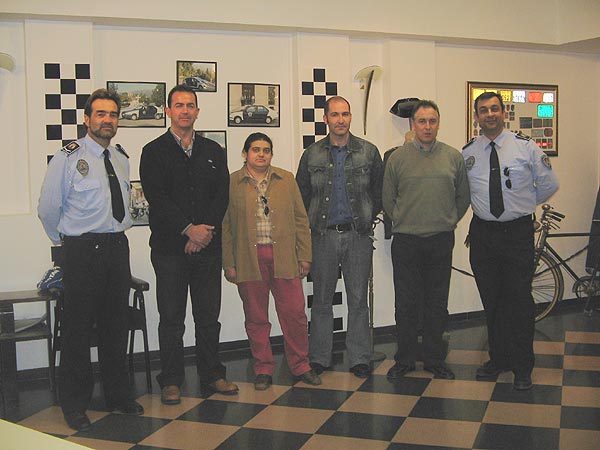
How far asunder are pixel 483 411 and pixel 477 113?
1.69 m

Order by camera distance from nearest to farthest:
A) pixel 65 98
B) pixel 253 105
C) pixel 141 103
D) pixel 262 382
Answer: pixel 262 382 < pixel 65 98 < pixel 141 103 < pixel 253 105

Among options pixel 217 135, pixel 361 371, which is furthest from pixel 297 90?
pixel 361 371

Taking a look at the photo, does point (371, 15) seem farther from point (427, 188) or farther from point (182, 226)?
point (182, 226)

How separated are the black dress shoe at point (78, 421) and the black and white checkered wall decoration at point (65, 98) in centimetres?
185

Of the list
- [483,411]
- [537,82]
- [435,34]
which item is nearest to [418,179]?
[483,411]

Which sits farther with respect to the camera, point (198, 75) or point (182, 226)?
point (198, 75)

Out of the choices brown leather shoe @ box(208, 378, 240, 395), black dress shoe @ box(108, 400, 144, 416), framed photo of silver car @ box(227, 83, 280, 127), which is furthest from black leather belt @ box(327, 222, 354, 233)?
black dress shoe @ box(108, 400, 144, 416)

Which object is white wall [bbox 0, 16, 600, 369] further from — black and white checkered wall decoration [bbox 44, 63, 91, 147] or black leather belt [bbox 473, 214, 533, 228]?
black leather belt [bbox 473, 214, 533, 228]

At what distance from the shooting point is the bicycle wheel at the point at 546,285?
603cm

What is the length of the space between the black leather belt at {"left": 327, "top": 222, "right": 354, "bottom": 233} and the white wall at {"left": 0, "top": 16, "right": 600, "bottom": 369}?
3.47 feet

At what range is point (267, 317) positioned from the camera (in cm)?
450

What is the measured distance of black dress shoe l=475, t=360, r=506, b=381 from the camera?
4.49m

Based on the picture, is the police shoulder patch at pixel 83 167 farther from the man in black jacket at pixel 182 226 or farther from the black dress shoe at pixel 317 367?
the black dress shoe at pixel 317 367

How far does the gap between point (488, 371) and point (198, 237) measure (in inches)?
76.2
